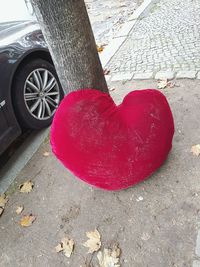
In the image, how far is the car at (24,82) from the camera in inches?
135

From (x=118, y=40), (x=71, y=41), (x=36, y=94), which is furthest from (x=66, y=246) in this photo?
(x=118, y=40)

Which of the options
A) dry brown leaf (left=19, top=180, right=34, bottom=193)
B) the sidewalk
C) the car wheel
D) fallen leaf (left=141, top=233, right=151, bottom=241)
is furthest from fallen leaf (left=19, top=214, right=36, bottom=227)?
the car wheel

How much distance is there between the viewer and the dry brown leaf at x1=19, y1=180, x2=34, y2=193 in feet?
10.8

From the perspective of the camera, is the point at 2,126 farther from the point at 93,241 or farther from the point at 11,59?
the point at 93,241

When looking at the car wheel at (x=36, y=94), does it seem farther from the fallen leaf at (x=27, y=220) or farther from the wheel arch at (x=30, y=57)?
the fallen leaf at (x=27, y=220)

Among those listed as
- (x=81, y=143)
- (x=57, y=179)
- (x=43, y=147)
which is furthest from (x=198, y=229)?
(x=43, y=147)

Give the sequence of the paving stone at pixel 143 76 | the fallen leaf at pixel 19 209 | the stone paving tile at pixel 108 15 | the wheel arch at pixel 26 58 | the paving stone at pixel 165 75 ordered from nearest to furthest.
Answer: the fallen leaf at pixel 19 209 → the wheel arch at pixel 26 58 → the paving stone at pixel 165 75 → the paving stone at pixel 143 76 → the stone paving tile at pixel 108 15

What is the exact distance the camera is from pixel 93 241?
2.60m

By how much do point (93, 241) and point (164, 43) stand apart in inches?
147

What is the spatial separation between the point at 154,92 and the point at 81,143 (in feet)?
2.48

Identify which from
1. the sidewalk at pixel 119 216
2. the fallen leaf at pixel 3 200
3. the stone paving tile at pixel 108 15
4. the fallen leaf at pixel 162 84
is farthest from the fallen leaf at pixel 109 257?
the stone paving tile at pixel 108 15

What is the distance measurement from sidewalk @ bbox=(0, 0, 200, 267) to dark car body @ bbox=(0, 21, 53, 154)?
50 cm

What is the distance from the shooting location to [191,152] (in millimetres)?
3061

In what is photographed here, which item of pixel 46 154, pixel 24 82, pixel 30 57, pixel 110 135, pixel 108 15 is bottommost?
pixel 108 15
